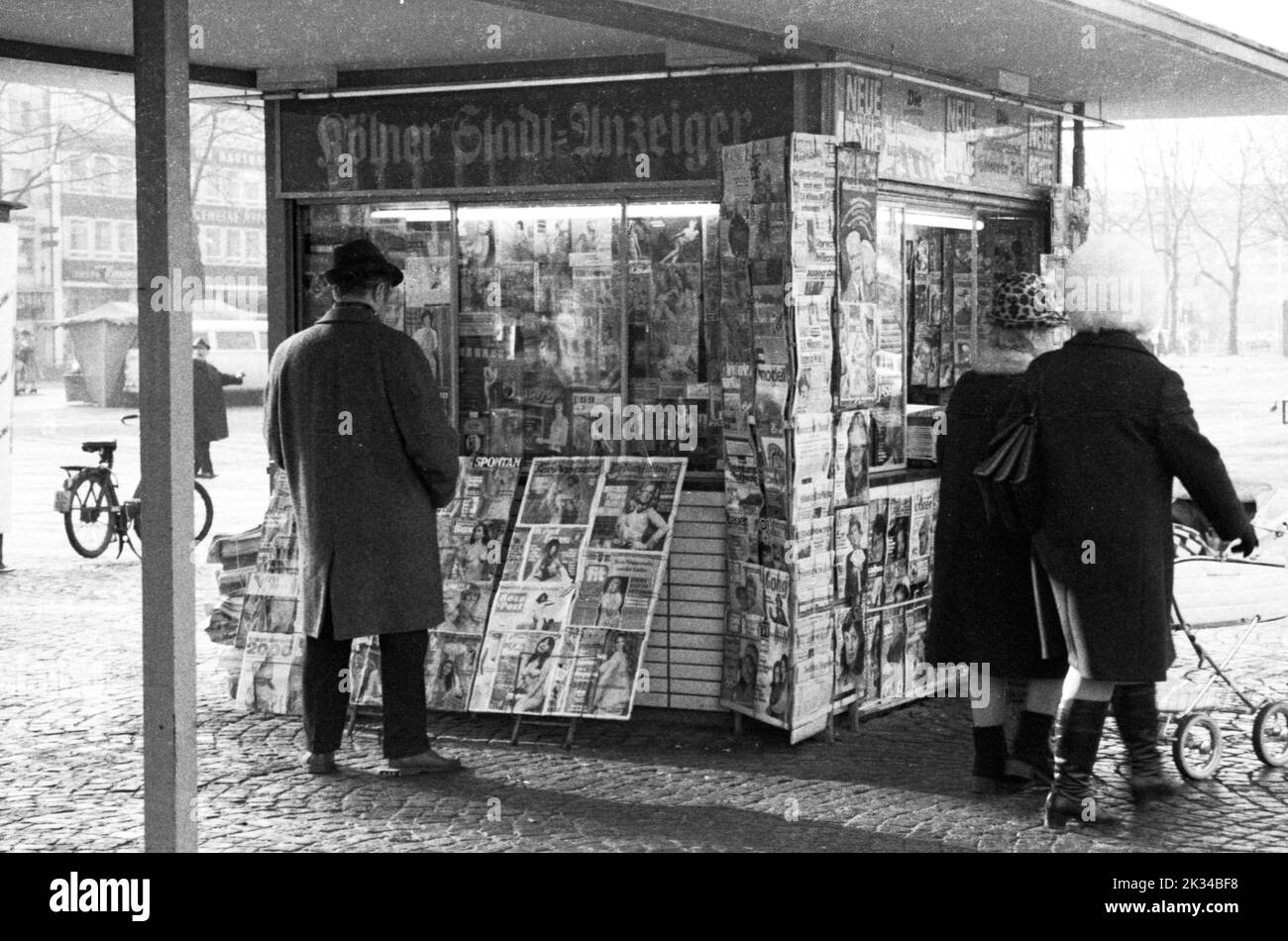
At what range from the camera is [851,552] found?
22.7ft

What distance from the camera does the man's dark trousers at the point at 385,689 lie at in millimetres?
6164

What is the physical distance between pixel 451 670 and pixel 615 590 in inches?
30.3

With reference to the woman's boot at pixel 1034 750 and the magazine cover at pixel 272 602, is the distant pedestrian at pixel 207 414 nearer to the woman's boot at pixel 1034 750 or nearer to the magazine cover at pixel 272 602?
the magazine cover at pixel 272 602

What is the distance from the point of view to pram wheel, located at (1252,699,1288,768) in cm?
624

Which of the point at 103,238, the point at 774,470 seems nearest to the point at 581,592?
the point at 774,470

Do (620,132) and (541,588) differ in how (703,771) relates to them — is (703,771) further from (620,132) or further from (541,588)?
(620,132)

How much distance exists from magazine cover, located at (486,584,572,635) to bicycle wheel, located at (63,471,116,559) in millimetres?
7863

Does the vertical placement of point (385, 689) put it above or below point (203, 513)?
above

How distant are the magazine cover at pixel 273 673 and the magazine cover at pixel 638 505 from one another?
136cm

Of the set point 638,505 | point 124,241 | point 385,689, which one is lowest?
point 385,689

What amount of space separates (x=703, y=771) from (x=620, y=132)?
272 cm

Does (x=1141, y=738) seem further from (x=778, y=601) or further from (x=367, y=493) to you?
(x=367, y=493)

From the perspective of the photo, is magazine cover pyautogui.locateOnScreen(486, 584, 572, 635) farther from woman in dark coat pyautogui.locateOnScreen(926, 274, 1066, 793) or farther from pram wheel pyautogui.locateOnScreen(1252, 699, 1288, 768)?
pram wheel pyautogui.locateOnScreen(1252, 699, 1288, 768)

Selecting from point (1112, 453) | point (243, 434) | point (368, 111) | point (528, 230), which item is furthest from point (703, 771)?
point (243, 434)
